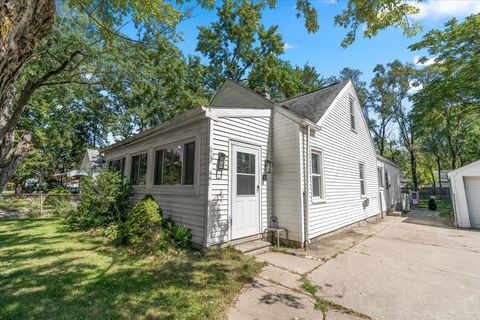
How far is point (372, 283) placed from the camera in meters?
3.98

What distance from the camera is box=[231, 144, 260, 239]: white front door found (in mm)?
5746

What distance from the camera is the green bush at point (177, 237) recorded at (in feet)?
18.1

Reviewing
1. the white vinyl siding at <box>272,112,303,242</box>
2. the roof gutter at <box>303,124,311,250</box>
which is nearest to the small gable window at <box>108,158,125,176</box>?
the white vinyl siding at <box>272,112,303,242</box>

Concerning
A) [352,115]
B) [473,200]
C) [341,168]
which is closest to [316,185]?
[341,168]

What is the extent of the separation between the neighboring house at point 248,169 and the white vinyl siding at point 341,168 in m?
0.04

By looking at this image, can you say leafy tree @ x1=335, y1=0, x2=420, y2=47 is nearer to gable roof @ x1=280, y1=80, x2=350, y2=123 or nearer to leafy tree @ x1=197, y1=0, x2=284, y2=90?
gable roof @ x1=280, y1=80, x2=350, y2=123

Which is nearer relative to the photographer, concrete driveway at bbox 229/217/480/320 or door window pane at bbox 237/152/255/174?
concrete driveway at bbox 229/217/480/320

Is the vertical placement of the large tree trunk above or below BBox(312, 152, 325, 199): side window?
above

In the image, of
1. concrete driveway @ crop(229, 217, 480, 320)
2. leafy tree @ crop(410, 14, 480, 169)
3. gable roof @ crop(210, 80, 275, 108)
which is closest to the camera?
concrete driveway @ crop(229, 217, 480, 320)

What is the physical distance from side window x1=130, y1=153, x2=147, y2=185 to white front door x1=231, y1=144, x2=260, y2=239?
13.6ft

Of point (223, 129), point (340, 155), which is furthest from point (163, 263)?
point (340, 155)

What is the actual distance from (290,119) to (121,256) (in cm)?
557

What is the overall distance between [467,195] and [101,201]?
1499 cm

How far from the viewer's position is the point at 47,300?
321cm
